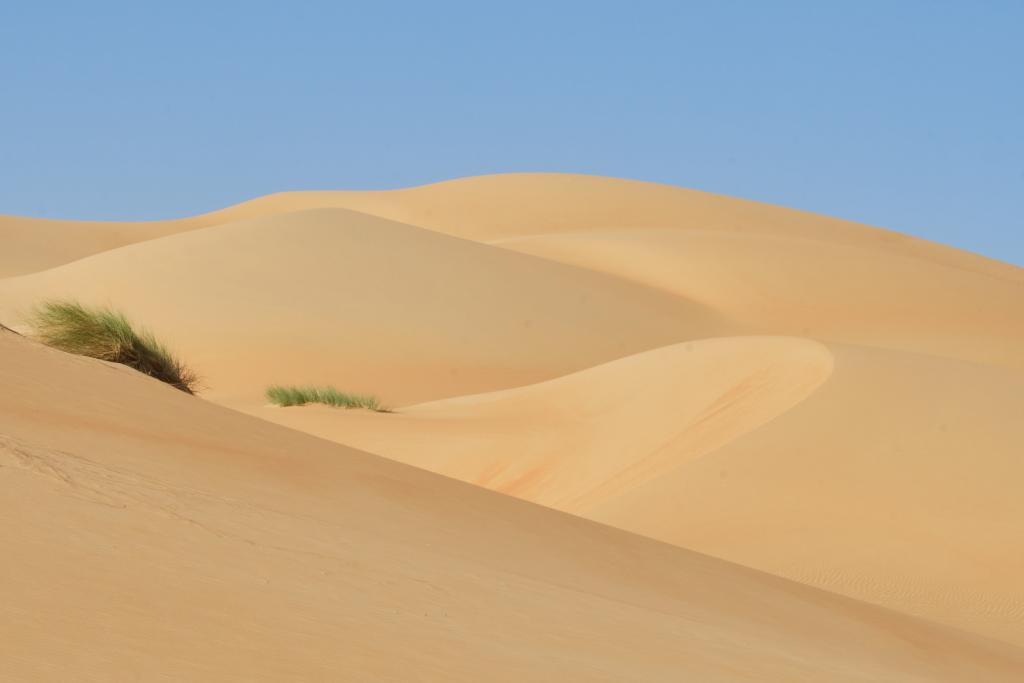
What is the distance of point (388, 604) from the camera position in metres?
4.73

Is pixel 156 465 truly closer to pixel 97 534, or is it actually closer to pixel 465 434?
pixel 97 534

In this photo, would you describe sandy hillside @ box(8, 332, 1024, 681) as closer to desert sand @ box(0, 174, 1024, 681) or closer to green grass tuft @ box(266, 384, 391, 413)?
desert sand @ box(0, 174, 1024, 681)

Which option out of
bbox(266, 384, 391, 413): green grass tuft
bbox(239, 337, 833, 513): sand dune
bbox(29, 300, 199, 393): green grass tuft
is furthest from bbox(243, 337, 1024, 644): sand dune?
bbox(29, 300, 199, 393): green grass tuft

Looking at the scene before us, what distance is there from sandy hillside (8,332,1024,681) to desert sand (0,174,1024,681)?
2 centimetres

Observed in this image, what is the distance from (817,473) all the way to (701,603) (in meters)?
6.09

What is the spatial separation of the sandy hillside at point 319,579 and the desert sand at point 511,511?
17 millimetres

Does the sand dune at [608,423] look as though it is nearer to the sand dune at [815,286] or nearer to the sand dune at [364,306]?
the sand dune at [364,306]

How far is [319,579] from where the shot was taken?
4812mm

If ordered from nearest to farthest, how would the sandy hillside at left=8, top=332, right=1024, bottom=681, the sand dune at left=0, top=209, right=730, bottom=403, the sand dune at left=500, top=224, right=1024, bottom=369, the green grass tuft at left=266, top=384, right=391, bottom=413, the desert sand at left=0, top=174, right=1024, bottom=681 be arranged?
the sandy hillside at left=8, top=332, right=1024, bottom=681 < the desert sand at left=0, top=174, right=1024, bottom=681 < the green grass tuft at left=266, top=384, right=391, bottom=413 < the sand dune at left=0, top=209, right=730, bottom=403 < the sand dune at left=500, top=224, right=1024, bottom=369

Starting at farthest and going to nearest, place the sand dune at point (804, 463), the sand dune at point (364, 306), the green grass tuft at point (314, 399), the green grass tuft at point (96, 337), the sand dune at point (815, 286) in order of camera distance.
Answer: the sand dune at point (815, 286), the sand dune at point (364, 306), the green grass tuft at point (314, 399), the green grass tuft at point (96, 337), the sand dune at point (804, 463)

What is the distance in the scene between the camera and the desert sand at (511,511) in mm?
4227

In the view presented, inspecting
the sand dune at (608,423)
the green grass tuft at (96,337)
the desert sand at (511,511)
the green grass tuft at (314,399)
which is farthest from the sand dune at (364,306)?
the green grass tuft at (96,337)

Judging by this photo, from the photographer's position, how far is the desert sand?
4.23 metres

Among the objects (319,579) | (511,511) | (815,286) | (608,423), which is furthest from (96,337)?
(815,286)
